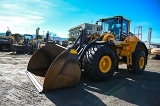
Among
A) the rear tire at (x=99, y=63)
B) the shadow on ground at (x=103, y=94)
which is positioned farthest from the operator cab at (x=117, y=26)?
the shadow on ground at (x=103, y=94)

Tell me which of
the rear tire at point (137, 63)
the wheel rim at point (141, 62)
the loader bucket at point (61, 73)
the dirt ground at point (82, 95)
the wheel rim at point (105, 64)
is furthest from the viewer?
the wheel rim at point (141, 62)

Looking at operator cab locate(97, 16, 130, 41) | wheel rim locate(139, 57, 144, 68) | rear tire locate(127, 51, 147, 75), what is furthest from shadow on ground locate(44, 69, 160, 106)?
wheel rim locate(139, 57, 144, 68)

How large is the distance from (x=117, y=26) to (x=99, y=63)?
8.53 ft

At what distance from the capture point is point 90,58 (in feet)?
19.7

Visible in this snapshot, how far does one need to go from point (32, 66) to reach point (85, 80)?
216cm

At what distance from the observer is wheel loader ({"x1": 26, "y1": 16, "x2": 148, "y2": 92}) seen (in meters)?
5.06

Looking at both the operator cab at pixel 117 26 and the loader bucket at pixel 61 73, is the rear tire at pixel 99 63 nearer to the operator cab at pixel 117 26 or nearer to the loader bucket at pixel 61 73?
the loader bucket at pixel 61 73

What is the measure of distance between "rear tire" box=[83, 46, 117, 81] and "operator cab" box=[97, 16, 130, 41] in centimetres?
175

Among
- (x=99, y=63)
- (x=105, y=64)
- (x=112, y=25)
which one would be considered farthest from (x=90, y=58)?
(x=112, y=25)

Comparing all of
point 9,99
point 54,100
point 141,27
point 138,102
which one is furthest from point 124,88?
point 141,27

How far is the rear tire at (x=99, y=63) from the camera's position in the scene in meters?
6.00

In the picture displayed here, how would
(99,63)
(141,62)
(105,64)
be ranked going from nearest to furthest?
(99,63), (105,64), (141,62)

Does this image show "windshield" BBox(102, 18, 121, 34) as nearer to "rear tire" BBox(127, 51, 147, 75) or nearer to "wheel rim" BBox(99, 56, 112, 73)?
"rear tire" BBox(127, 51, 147, 75)

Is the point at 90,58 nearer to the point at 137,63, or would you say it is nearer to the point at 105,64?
the point at 105,64
